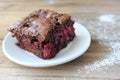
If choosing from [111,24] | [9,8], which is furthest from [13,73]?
[9,8]

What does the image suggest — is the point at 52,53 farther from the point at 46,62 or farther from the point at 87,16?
the point at 87,16

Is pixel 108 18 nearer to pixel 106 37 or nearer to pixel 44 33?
pixel 106 37

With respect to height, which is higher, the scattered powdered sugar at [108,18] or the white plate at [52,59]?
the scattered powdered sugar at [108,18]

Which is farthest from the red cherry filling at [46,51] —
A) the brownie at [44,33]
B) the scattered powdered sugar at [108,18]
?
the scattered powdered sugar at [108,18]

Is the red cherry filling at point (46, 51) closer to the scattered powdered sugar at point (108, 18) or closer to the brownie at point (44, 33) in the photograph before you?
the brownie at point (44, 33)

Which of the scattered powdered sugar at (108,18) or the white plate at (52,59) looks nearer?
the white plate at (52,59)

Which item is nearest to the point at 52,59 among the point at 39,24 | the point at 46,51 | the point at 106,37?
the point at 46,51
